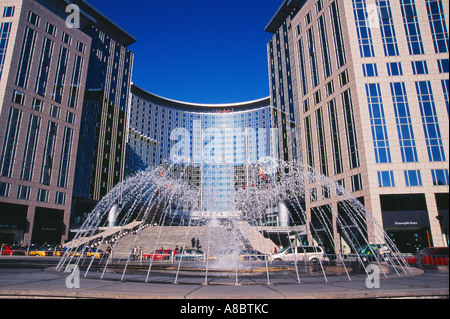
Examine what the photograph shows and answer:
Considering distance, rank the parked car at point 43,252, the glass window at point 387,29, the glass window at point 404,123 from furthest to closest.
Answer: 1. the glass window at point 387,29
2. the parked car at point 43,252
3. the glass window at point 404,123

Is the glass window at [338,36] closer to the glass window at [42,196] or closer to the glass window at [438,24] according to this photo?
the glass window at [438,24]

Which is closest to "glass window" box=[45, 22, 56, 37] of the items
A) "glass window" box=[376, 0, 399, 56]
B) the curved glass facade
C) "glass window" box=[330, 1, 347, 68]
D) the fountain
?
the fountain

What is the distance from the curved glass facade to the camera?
132375mm

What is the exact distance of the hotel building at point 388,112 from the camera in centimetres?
3669

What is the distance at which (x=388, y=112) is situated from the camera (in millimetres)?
40094

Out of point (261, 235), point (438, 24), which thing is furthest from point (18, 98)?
point (438, 24)

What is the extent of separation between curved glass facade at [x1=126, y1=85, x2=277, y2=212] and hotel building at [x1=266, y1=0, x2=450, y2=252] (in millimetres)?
84864

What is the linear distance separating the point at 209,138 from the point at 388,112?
117m

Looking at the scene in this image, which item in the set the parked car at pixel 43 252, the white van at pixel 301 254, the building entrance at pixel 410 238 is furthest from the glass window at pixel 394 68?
the parked car at pixel 43 252

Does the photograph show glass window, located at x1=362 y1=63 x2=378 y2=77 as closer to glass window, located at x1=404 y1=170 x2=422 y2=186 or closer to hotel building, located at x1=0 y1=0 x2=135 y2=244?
glass window, located at x1=404 y1=170 x2=422 y2=186

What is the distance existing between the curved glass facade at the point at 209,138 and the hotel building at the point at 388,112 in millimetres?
84864

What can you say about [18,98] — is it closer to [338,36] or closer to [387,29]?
[338,36]
